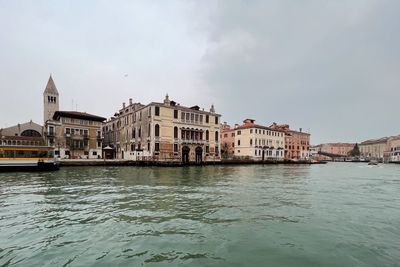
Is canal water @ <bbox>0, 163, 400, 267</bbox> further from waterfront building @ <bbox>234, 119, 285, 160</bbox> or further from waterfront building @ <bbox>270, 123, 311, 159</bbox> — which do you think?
waterfront building @ <bbox>270, 123, 311, 159</bbox>

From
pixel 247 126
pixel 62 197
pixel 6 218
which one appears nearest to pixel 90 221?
pixel 6 218

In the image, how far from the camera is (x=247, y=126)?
2564 inches

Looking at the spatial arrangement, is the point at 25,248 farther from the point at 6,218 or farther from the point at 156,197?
the point at 156,197

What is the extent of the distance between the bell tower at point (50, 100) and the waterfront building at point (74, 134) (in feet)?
34.1

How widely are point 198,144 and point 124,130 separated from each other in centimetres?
1605

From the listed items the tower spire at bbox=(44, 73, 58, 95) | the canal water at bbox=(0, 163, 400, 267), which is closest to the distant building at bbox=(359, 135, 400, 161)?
the canal water at bbox=(0, 163, 400, 267)

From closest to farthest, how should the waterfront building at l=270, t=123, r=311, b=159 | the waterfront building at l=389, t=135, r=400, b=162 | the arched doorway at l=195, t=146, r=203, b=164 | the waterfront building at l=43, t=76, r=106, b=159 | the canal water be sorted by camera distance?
the canal water → the waterfront building at l=43, t=76, r=106, b=159 → the arched doorway at l=195, t=146, r=203, b=164 → the waterfront building at l=270, t=123, r=311, b=159 → the waterfront building at l=389, t=135, r=400, b=162

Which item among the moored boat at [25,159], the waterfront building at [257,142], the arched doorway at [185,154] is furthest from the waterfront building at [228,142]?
the moored boat at [25,159]

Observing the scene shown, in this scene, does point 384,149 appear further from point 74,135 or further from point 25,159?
point 25,159

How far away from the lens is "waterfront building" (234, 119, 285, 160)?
6438cm

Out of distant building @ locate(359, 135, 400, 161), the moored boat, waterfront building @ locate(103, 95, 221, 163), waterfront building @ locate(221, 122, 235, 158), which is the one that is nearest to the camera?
the moored boat

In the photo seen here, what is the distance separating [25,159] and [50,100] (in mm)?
32475

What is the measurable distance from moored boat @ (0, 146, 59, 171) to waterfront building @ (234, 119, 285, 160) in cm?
4327

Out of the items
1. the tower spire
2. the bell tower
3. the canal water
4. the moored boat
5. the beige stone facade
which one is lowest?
the canal water
